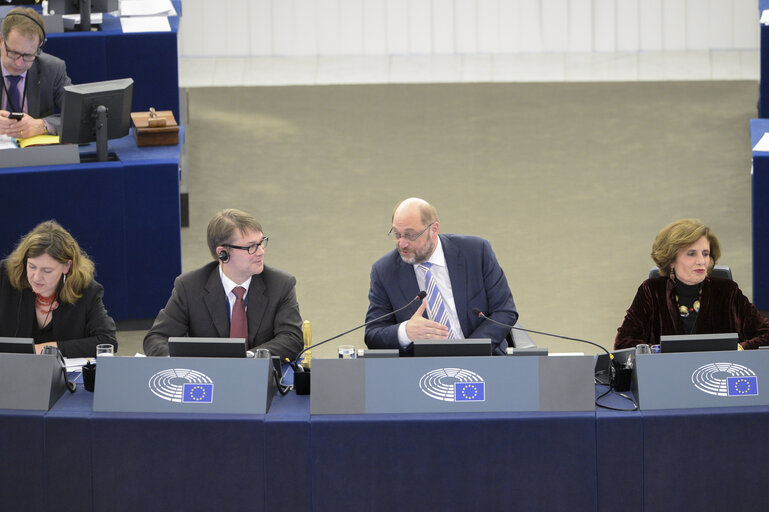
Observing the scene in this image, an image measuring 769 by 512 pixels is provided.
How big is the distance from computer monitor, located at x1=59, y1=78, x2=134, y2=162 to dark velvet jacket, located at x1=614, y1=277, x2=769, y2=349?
2.93 m

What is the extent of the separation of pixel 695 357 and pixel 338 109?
6979 millimetres

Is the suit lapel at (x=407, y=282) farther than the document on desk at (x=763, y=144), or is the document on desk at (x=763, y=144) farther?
the document on desk at (x=763, y=144)

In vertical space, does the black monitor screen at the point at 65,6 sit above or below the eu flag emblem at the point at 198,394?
above

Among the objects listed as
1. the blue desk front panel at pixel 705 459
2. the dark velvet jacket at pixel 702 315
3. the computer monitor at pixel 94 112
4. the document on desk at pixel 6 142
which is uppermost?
the computer monitor at pixel 94 112

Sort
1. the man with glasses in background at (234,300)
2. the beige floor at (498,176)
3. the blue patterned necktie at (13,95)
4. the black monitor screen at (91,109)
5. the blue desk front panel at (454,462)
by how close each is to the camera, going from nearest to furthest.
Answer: the blue desk front panel at (454,462), the man with glasses in background at (234,300), the black monitor screen at (91,109), the blue patterned necktie at (13,95), the beige floor at (498,176)

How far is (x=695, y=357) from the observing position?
3703 millimetres

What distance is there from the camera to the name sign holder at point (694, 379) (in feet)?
12.2

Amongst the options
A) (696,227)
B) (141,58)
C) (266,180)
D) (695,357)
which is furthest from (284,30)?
(695,357)

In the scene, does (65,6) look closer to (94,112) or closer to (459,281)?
(94,112)

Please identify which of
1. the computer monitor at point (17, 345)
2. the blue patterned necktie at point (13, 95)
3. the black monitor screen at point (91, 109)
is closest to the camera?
the computer monitor at point (17, 345)

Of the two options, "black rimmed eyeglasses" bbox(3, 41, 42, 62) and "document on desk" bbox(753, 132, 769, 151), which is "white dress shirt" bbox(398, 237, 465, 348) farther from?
"black rimmed eyeglasses" bbox(3, 41, 42, 62)

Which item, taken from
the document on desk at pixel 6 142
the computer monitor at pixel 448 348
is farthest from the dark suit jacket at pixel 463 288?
the document on desk at pixel 6 142

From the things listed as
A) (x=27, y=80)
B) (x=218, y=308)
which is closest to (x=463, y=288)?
(x=218, y=308)

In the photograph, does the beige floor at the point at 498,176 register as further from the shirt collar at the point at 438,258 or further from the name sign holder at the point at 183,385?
the name sign holder at the point at 183,385
